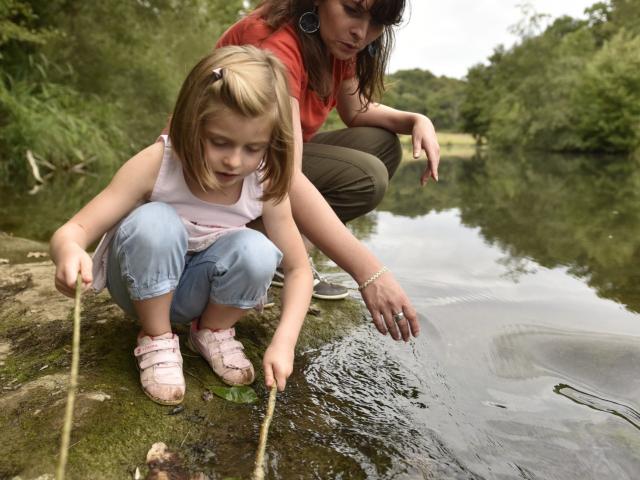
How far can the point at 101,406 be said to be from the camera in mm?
1414

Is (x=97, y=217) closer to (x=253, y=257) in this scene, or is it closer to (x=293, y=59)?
(x=253, y=257)

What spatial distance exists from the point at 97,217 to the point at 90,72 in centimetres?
1212

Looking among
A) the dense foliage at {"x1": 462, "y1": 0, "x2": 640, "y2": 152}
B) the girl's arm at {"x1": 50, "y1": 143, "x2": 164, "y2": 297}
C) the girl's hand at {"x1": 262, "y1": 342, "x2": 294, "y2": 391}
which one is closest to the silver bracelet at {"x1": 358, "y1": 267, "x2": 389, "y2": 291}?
the girl's hand at {"x1": 262, "y1": 342, "x2": 294, "y2": 391}

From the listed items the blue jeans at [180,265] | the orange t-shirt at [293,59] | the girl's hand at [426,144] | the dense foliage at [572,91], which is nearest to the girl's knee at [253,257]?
the blue jeans at [180,265]

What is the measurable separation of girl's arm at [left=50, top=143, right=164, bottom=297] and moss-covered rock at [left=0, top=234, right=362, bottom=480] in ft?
0.94

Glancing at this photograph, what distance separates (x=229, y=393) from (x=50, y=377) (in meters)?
0.48

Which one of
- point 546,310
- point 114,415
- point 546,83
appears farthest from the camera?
point 546,83

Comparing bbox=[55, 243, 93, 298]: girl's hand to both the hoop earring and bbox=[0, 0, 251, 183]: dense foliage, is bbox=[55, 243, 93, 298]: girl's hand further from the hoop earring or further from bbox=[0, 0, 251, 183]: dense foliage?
bbox=[0, 0, 251, 183]: dense foliage

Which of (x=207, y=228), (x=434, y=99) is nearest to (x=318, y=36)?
(x=207, y=228)

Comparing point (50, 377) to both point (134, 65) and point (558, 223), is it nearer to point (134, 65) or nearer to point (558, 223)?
point (558, 223)

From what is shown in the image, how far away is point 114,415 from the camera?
1.40 m

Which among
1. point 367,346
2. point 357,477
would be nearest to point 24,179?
point 367,346

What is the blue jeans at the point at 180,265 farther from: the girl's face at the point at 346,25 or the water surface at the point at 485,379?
the girl's face at the point at 346,25

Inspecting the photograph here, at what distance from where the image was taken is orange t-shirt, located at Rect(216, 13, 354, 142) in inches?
82.2
